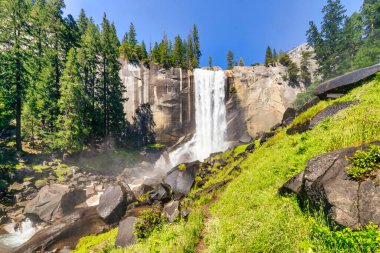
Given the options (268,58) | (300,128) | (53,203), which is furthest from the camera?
(268,58)

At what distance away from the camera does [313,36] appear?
1656 inches

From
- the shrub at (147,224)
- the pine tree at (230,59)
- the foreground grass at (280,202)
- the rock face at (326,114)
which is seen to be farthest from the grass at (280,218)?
the pine tree at (230,59)

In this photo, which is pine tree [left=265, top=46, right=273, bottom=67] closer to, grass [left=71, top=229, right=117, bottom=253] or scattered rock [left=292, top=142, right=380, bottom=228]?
scattered rock [left=292, top=142, right=380, bottom=228]

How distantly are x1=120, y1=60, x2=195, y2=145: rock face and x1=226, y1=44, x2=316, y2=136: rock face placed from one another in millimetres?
11289

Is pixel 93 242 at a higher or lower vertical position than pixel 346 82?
lower

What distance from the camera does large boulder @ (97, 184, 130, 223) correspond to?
15578mm

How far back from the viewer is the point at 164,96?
43.5 m

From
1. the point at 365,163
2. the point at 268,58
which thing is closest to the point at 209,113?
the point at 268,58

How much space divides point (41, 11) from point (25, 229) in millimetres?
29730

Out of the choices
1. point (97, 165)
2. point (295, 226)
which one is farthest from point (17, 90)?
point (295, 226)

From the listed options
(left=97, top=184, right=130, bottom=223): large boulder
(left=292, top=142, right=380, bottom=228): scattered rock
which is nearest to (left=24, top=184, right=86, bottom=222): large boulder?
(left=97, top=184, right=130, bottom=223): large boulder

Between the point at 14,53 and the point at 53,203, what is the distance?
20.0 m

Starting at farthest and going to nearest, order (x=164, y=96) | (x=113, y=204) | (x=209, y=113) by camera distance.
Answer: (x=209, y=113)
(x=164, y=96)
(x=113, y=204)

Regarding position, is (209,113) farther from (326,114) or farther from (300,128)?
(326,114)
